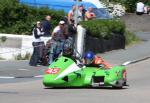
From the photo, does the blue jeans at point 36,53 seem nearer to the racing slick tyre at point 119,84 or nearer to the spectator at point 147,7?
the racing slick tyre at point 119,84

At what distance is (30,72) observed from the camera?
70.7 feet

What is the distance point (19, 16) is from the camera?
29.3m

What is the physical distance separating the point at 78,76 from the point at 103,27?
13.2 meters

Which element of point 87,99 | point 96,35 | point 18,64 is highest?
point 96,35

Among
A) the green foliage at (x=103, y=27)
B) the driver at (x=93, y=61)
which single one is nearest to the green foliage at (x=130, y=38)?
the green foliage at (x=103, y=27)

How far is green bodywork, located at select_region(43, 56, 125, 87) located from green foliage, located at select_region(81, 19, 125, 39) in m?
11.1

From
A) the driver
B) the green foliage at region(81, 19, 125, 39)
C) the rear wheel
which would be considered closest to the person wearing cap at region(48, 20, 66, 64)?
the green foliage at region(81, 19, 125, 39)

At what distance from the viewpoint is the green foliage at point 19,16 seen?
94.5 feet

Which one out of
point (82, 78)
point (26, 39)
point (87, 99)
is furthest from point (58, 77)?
point (26, 39)

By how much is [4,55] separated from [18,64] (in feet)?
10.4

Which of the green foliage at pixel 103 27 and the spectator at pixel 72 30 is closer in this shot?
the spectator at pixel 72 30

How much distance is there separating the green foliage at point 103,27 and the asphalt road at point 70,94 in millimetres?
9436

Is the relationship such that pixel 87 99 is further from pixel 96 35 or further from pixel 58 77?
pixel 96 35

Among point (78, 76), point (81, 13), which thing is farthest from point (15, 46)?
point (78, 76)
